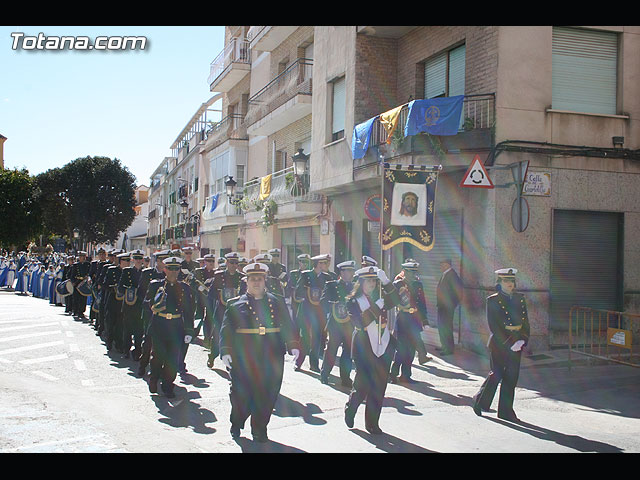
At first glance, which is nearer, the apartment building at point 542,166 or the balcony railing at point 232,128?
the apartment building at point 542,166

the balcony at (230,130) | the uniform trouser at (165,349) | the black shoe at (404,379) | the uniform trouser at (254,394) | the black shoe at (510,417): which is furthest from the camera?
the balcony at (230,130)

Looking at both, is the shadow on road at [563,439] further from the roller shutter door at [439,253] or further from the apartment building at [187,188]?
the apartment building at [187,188]

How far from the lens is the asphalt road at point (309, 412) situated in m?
6.44

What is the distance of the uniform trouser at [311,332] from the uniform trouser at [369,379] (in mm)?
3665

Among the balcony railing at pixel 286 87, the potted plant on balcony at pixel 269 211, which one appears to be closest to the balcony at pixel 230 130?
the balcony railing at pixel 286 87

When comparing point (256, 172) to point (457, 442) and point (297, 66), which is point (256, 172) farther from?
point (457, 442)

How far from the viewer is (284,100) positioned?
2191 centimetres

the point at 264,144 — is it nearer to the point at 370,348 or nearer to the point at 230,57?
the point at 230,57

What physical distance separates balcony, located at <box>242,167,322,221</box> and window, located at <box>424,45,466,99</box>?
549 cm

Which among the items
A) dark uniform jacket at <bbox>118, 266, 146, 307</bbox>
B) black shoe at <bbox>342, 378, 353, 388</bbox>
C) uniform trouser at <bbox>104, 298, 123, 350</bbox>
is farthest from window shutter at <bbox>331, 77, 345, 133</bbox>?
black shoe at <bbox>342, 378, 353, 388</bbox>

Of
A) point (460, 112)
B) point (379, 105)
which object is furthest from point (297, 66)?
point (460, 112)

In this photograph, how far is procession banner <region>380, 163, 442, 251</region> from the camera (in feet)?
38.5

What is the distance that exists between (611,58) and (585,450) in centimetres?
988

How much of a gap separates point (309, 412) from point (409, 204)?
5092mm
